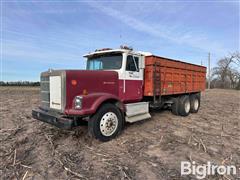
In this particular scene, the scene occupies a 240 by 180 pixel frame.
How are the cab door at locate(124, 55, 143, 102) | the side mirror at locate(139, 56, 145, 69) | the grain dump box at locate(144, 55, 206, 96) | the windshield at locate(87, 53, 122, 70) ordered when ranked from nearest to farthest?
the windshield at locate(87, 53, 122, 70) < the cab door at locate(124, 55, 143, 102) < the side mirror at locate(139, 56, 145, 69) < the grain dump box at locate(144, 55, 206, 96)

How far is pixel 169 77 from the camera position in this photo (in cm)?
798

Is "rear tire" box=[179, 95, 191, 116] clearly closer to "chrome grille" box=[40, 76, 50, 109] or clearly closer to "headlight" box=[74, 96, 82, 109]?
"headlight" box=[74, 96, 82, 109]

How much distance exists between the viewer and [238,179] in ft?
11.6

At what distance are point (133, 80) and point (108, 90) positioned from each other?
112 cm

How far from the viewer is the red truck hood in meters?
4.99

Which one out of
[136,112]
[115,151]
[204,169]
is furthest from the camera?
[136,112]

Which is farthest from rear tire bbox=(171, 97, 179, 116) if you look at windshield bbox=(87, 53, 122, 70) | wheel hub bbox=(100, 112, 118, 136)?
wheel hub bbox=(100, 112, 118, 136)

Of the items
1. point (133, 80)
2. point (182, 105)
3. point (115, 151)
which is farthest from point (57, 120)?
point (182, 105)

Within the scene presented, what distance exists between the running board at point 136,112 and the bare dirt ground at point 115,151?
40 centimetres

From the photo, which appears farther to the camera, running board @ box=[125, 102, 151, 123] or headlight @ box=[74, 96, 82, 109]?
running board @ box=[125, 102, 151, 123]

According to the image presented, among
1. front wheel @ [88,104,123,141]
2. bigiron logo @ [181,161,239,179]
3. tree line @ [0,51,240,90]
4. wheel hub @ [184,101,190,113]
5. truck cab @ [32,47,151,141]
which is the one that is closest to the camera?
bigiron logo @ [181,161,239,179]

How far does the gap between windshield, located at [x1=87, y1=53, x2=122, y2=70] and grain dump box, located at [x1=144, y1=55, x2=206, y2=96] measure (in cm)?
122

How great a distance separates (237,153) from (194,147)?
923mm

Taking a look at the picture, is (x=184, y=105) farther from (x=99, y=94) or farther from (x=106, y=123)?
(x=99, y=94)
